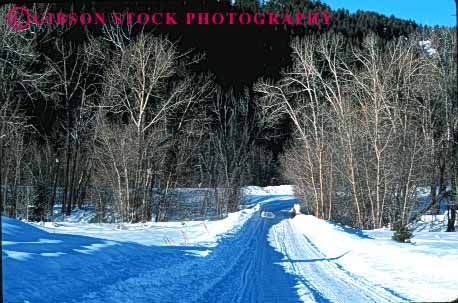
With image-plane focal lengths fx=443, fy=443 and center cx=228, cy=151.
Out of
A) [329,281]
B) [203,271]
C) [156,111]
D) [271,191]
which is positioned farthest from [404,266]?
[271,191]

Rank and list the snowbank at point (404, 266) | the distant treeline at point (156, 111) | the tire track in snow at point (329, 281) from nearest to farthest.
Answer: the tire track in snow at point (329, 281) < the snowbank at point (404, 266) < the distant treeline at point (156, 111)

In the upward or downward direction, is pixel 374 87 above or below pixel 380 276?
above

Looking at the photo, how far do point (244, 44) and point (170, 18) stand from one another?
73.9 metres

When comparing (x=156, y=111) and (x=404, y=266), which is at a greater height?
(x=156, y=111)

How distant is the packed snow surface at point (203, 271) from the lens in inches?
311

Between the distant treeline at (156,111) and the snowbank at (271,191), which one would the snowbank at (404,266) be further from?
the snowbank at (271,191)

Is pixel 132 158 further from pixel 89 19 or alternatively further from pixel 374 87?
pixel 374 87

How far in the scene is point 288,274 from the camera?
1275 centimetres

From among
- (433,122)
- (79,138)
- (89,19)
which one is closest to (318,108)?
(433,122)

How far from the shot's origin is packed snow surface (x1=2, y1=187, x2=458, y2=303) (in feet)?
25.9

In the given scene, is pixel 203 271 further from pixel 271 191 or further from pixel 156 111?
pixel 271 191

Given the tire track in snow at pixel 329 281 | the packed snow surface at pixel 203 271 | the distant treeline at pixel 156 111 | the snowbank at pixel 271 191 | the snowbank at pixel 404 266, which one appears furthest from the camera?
the snowbank at pixel 271 191

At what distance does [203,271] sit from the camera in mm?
12109

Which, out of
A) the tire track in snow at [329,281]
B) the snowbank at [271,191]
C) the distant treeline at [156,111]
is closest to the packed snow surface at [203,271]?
the tire track in snow at [329,281]
